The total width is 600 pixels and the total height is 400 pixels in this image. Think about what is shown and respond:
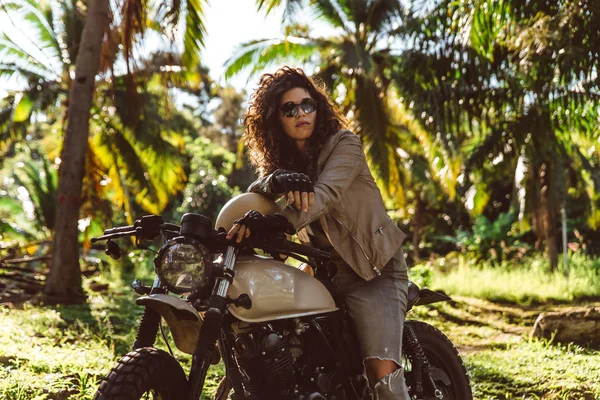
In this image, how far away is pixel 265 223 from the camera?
241 centimetres

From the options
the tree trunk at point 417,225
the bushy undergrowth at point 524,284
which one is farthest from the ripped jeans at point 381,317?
the tree trunk at point 417,225

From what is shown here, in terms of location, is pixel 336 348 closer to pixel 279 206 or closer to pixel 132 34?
pixel 279 206

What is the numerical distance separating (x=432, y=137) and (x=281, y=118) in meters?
10.8

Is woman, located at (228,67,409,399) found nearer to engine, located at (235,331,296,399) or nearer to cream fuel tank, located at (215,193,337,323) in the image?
cream fuel tank, located at (215,193,337,323)

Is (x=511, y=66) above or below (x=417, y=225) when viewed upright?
above

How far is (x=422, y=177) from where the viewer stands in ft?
64.6

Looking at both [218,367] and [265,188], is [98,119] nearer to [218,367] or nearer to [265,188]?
[218,367]

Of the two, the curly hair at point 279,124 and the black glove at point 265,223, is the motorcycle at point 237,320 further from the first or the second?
the curly hair at point 279,124

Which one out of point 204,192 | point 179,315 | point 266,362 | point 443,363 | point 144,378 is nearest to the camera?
point 144,378

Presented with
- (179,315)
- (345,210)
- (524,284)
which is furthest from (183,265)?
(524,284)

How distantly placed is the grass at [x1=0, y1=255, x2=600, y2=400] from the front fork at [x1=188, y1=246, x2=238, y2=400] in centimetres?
255

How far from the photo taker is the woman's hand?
245 cm

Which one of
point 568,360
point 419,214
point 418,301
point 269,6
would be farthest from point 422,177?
point 418,301

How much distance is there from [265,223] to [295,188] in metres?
0.17
